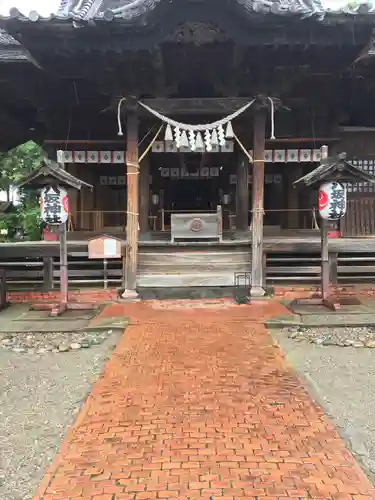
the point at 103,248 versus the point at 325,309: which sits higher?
the point at 103,248

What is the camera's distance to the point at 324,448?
3.40 metres

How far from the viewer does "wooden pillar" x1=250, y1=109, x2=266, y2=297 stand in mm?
9414

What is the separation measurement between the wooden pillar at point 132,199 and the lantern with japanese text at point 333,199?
4.00 metres

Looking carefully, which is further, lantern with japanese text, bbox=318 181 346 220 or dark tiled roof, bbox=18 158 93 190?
lantern with japanese text, bbox=318 181 346 220

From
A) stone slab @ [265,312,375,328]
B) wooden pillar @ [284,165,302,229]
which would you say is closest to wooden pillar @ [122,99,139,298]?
stone slab @ [265,312,375,328]

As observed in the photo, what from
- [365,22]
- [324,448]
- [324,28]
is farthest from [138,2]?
[324,448]

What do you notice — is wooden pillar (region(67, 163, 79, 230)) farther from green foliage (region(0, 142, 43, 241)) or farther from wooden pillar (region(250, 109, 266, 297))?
green foliage (region(0, 142, 43, 241))

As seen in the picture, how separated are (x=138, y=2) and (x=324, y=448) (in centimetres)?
783

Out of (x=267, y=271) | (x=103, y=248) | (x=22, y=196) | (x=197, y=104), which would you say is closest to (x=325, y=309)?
(x=267, y=271)

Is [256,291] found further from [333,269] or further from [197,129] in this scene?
A: [197,129]

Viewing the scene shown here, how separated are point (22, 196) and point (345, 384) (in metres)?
25.1

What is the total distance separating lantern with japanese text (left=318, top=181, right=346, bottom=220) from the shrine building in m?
1.44

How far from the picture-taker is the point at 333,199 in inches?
329

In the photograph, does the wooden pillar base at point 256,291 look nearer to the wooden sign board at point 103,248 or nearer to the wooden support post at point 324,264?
the wooden support post at point 324,264
